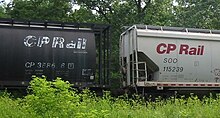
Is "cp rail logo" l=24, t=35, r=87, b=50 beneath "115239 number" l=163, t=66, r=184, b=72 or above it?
above

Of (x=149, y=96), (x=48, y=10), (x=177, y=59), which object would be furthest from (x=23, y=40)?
(x=48, y=10)

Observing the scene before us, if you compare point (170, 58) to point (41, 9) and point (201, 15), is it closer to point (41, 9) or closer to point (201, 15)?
point (201, 15)

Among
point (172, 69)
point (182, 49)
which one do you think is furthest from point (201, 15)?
point (172, 69)

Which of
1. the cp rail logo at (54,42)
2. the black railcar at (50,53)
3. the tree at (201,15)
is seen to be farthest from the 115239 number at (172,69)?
the tree at (201,15)

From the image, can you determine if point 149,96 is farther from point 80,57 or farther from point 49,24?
Answer: point 49,24

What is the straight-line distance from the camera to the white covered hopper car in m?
15.2

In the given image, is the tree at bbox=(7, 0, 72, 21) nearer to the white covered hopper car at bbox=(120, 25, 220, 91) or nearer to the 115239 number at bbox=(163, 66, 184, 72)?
the white covered hopper car at bbox=(120, 25, 220, 91)

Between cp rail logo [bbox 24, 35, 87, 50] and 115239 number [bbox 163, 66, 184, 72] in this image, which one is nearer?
cp rail logo [bbox 24, 35, 87, 50]

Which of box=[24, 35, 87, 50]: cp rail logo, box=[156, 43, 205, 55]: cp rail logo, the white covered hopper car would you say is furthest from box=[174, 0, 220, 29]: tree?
box=[24, 35, 87, 50]: cp rail logo

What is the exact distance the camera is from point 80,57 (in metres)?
14.3

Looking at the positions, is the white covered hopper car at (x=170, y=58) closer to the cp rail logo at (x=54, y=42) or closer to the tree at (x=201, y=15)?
the cp rail logo at (x=54, y=42)

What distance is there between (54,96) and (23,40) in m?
7.91

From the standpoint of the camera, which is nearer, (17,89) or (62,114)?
(62,114)

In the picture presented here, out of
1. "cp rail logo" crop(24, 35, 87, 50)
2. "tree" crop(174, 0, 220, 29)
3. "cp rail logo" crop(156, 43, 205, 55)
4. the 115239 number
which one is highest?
"tree" crop(174, 0, 220, 29)
